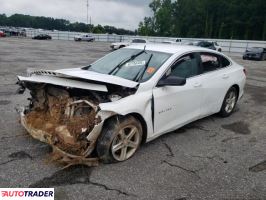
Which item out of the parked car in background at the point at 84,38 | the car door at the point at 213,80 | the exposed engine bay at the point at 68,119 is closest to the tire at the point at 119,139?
the exposed engine bay at the point at 68,119

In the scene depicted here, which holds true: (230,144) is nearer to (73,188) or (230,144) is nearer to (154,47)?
(154,47)

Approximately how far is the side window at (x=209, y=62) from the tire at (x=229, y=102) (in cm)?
71

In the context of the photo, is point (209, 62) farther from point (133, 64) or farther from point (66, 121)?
point (66, 121)

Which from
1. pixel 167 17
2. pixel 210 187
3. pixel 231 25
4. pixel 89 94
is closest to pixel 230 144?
pixel 210 187

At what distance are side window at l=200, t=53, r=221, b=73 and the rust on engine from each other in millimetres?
2445

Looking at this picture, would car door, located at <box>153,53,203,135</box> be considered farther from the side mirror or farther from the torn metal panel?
the torn metal panel

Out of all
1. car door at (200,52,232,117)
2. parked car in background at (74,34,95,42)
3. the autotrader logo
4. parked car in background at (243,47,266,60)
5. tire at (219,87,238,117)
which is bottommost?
parked car in background at (74,34,95,42)

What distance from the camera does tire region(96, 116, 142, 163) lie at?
13.0 ft

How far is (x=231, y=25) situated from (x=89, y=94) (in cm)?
8038

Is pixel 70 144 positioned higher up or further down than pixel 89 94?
further down

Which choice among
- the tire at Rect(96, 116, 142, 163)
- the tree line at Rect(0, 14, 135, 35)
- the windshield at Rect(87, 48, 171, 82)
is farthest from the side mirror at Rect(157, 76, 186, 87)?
the tree line at Rect(0, 14, 135, 35)

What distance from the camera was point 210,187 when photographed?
3711 millimetres

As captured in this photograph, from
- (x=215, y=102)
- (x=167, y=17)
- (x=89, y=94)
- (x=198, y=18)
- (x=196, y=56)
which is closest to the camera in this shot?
(x=89, y=94)

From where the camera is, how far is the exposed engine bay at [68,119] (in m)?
3.86
